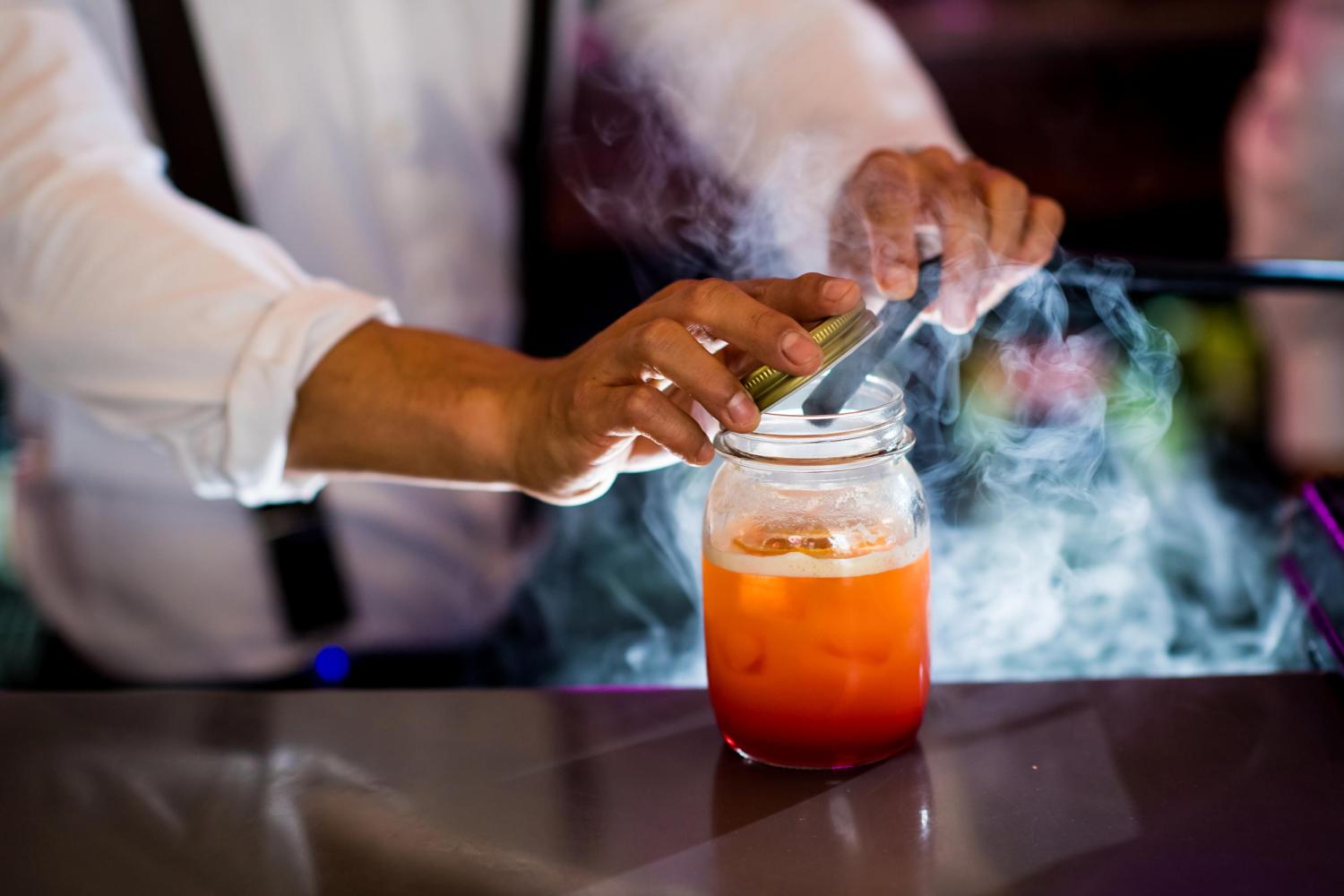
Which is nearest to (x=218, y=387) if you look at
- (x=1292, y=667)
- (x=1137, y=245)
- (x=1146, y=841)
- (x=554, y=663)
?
(x=554, y=663)

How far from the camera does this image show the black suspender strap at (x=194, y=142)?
1290 millimetres

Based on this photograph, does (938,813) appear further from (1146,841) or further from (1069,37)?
(1069,37)

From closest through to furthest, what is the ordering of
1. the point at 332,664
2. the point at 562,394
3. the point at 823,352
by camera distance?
1. the point at 823,352
2. the point at 562,394
3. the point at 332,664

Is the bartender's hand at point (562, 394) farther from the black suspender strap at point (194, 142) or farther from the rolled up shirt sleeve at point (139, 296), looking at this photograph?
the black suspender strap at point (194, 142)

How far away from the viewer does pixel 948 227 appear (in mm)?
928

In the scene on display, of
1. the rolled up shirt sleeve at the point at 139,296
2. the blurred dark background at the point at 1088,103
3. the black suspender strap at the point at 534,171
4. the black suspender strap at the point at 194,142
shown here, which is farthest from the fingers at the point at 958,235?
the blurred dark background at the point at 1088,103

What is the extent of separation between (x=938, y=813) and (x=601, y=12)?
1.21 metres

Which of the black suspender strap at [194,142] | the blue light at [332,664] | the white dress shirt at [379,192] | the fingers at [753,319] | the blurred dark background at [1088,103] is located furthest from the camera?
the blurred dark background at [1088,103]

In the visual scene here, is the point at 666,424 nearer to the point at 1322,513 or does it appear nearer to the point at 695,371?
the point at 695,371

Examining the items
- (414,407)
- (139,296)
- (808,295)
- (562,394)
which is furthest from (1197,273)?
(139,296)

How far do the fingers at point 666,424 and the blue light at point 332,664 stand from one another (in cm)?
92

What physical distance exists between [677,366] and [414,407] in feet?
1.02

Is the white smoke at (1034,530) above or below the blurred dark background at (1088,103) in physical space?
above

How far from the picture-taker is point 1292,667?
3.56 ft
